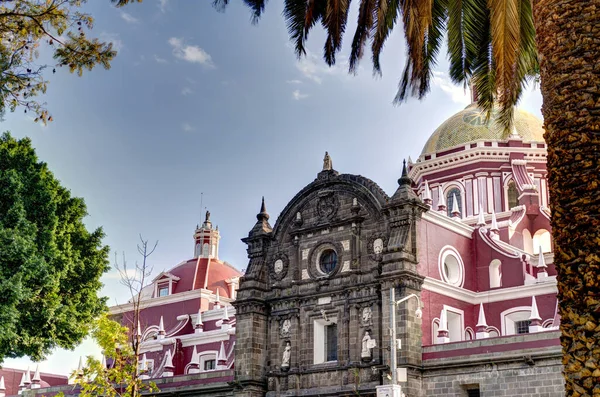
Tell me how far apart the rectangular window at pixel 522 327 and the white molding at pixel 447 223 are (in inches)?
171

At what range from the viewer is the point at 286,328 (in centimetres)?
3409

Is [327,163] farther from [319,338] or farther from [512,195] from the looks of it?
[512,195]

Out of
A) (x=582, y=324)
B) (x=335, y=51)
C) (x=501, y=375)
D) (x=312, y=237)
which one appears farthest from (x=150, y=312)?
(x=582, y=324)

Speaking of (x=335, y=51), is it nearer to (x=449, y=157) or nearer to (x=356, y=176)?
(x=356, y=176)

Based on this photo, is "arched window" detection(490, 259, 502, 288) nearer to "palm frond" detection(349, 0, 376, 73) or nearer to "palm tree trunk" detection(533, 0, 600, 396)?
"palm frond" detection(349, 0, 376, 73)

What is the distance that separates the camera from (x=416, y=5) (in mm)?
13789

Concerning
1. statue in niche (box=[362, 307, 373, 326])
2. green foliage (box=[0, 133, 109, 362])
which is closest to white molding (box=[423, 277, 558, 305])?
statue in niche (box=[362, 307, 373, 326])

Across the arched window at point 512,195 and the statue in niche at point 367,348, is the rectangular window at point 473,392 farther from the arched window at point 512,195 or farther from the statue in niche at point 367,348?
the arched window at point 512,195

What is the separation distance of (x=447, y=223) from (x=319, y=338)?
277 inches

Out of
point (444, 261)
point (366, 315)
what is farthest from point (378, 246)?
point (444, 261)

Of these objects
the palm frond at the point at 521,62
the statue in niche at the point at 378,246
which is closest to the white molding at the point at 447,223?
the statue in niche at the point at 378,246

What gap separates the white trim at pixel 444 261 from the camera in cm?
3303

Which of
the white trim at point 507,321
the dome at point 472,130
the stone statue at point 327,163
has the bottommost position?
the white trim at point 507,321

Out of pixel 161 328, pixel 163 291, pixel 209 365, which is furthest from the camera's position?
pixel 163 291
